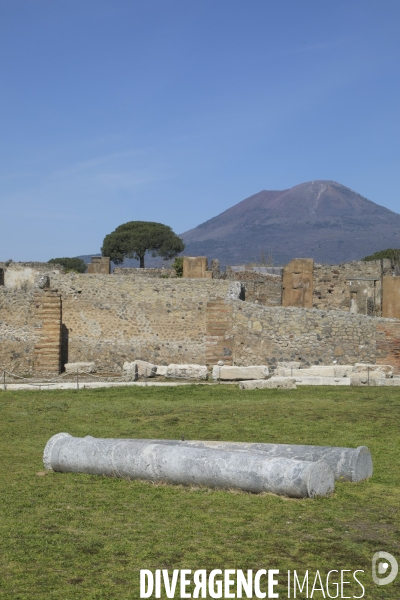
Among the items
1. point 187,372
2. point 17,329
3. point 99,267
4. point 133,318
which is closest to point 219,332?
point 187,372

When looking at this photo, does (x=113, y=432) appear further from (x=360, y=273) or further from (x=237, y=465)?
(x=360, y=273)

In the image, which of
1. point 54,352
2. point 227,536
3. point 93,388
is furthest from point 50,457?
point 54,352

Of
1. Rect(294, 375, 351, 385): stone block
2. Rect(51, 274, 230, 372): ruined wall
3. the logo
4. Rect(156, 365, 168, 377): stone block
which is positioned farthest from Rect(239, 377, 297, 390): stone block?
the logo

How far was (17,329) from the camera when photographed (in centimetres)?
2334

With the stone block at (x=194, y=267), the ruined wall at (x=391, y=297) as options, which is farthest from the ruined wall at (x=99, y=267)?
the ruined wall at (x=391, y=297)

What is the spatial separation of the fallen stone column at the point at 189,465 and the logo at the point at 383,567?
63.4 inches

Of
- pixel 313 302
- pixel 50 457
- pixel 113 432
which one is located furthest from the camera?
pixel 313 302

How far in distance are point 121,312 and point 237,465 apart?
1589 cm

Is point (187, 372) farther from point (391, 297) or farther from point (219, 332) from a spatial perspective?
point (391, 297)

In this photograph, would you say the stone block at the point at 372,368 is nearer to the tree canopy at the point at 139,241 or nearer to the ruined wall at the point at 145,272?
the ruined wall at the point at 145,272

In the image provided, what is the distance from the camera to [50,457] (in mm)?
9312

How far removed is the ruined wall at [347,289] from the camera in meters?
25.5

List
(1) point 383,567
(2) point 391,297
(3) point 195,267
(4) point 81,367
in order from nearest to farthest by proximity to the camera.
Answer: (1) point 383,567, (4) point 81,367, (2) point 391,297, (3) point 195,267

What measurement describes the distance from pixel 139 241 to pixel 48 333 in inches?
1858
